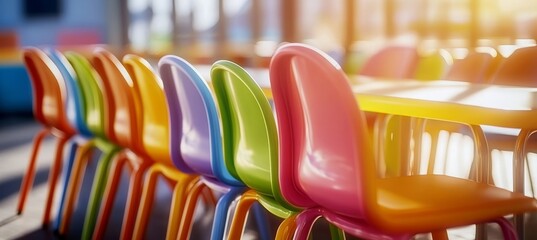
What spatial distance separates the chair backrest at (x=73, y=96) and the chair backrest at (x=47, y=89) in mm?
35

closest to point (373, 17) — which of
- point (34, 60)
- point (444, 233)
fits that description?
point (34, 60)

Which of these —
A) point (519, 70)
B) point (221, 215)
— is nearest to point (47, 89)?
Result: point (221, 215)

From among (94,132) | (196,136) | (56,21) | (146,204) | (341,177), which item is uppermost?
(341,177)

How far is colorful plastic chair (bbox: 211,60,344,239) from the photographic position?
69.1 inches

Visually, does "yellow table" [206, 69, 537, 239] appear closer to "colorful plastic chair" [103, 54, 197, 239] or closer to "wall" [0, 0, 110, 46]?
"colorful plastic chair" [103, 54, 197, 239]

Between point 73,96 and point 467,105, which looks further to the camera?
point 73,96

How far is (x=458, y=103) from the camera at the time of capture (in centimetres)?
174

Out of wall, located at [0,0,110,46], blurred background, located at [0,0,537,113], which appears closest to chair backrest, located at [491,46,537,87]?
blurred background, located at [0,0,537,113]

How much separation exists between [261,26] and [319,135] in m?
6.43

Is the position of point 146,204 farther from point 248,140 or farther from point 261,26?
point 261,26

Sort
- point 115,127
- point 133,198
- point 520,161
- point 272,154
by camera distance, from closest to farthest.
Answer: point 272,154, point 520,161, point 133,198, point 115,127

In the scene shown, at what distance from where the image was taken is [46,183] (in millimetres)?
4531

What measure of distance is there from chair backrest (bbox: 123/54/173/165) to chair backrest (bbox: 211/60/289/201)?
468 mm

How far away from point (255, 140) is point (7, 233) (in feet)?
6.20
